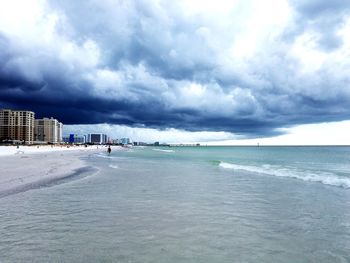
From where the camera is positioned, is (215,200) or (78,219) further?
(215,200)

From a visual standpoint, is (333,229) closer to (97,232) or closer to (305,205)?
(305,205)

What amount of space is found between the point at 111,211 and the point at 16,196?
19.1ft

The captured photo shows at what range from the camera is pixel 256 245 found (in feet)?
28.7

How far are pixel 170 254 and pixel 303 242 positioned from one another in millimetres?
3861

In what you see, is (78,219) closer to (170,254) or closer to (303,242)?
(170,254)

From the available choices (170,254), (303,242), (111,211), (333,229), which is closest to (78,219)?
(111,211)

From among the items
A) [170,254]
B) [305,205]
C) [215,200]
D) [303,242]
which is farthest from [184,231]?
[305,205]

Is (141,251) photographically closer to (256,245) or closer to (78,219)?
(256,245)

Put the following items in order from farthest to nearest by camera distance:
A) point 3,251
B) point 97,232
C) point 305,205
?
1. point 305,205
2. point 97,232
3. point 3,251

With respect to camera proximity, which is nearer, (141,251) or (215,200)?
(141,251)

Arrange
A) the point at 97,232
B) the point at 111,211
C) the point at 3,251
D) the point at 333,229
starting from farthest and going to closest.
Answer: the point at 111,211 < the point at 333,229 < the point at 97,232 < the point at 3,251

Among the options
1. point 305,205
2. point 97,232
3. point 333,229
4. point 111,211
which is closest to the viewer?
point 97,232

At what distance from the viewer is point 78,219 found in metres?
11.4

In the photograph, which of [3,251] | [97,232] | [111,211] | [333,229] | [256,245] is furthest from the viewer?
[111,211]
